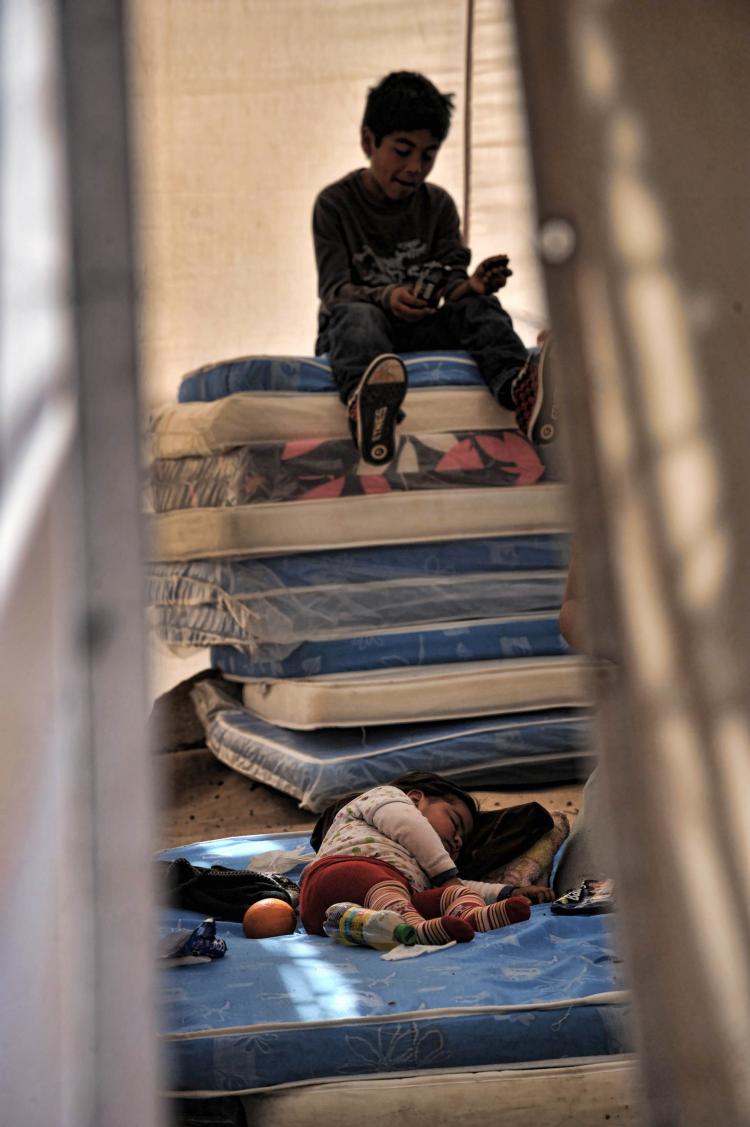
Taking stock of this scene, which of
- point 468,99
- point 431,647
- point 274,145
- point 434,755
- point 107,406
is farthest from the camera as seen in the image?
point 468,99

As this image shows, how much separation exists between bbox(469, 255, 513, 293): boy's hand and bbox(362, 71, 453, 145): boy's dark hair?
0.27 m

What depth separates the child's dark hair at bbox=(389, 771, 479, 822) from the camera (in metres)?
1.40

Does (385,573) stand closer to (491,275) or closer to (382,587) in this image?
(382,587)

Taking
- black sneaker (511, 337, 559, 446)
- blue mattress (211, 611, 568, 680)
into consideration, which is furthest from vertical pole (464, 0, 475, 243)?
blue mattress (211, 611, 568, 680)

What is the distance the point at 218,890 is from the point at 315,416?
3.17 feet

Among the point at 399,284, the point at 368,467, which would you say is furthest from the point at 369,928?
the point at 399,284

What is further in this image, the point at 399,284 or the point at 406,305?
the point at 399,284

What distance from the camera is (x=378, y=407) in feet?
6.05

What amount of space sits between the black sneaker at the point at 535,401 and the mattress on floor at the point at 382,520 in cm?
10

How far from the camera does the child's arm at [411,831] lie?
1236mm

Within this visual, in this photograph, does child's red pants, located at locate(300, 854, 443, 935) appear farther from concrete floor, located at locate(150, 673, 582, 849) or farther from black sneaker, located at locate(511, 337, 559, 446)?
black sneaker, located at locate(511, 337, 559, 446)

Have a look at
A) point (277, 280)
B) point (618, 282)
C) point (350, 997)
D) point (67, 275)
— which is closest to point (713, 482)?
point (618, 282)

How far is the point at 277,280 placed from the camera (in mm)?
2771

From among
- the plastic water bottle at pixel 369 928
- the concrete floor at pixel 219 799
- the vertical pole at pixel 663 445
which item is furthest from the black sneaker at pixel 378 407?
the vertical pole at pixel 663 445
